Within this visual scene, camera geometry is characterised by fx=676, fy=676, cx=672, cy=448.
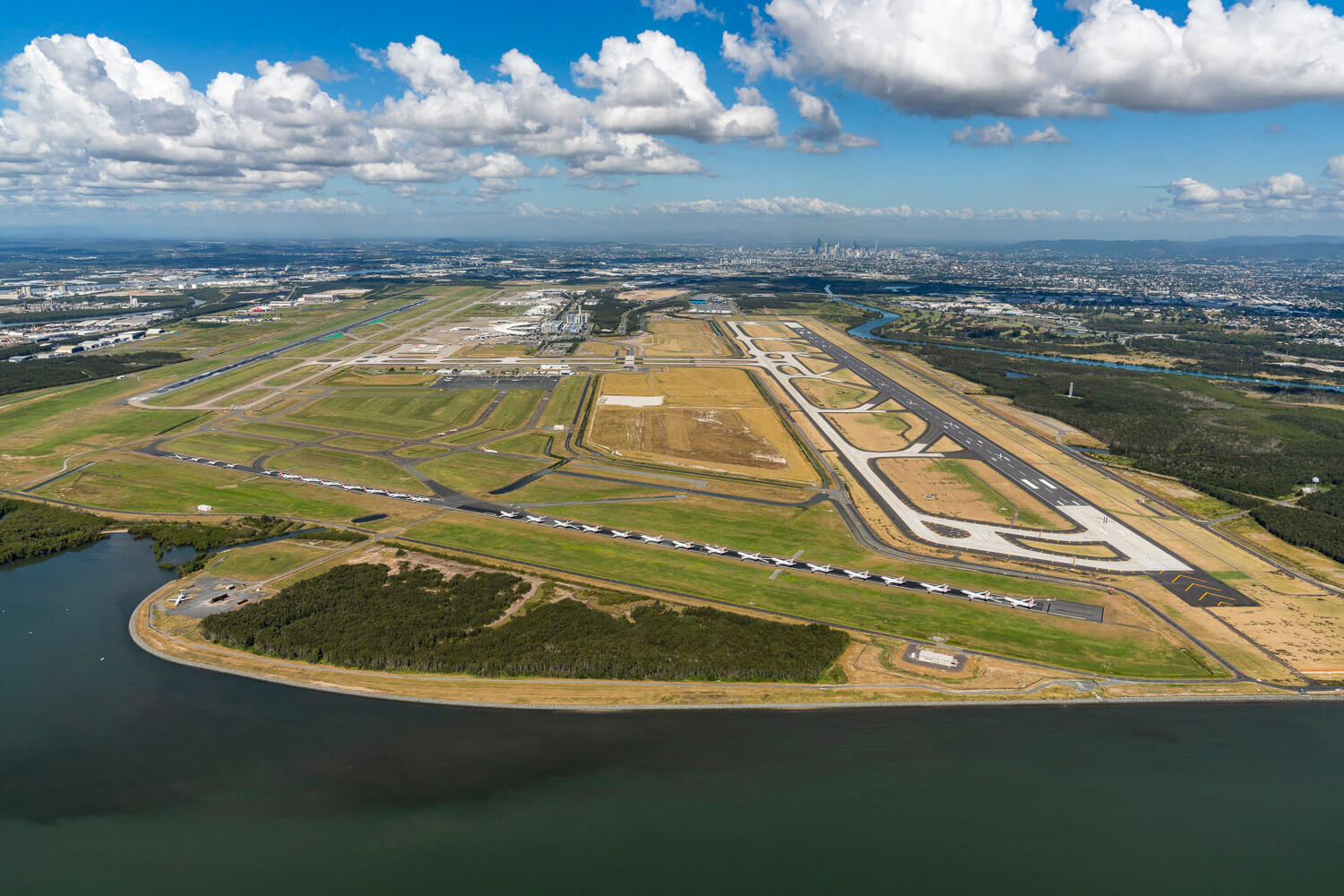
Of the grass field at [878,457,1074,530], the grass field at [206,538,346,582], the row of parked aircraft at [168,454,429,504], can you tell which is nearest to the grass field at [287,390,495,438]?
the row of parked aircraft at [168,454,429,504]

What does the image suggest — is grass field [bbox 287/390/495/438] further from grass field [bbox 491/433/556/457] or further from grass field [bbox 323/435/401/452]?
grass field [bbox 491/433/556/457]

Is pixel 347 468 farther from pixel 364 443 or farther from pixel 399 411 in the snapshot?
pixel 399 411

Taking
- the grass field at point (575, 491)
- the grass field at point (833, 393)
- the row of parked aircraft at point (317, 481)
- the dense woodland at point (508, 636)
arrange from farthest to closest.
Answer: the grass field at point (833, 393) → the row of parked aircraft at point (317, 481) → the grass field at point (575, 491) → the dense woodland at point (508, 636)

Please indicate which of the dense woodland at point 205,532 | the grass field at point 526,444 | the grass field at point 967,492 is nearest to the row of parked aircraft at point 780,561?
the grass field at point 967,492

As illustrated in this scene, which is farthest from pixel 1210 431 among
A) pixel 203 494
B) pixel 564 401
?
pixel 203 494

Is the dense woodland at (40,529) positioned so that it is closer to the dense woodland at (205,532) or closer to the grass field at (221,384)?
the dense woodland at (205,532)

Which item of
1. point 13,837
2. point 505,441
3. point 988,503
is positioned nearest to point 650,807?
point 13,837
